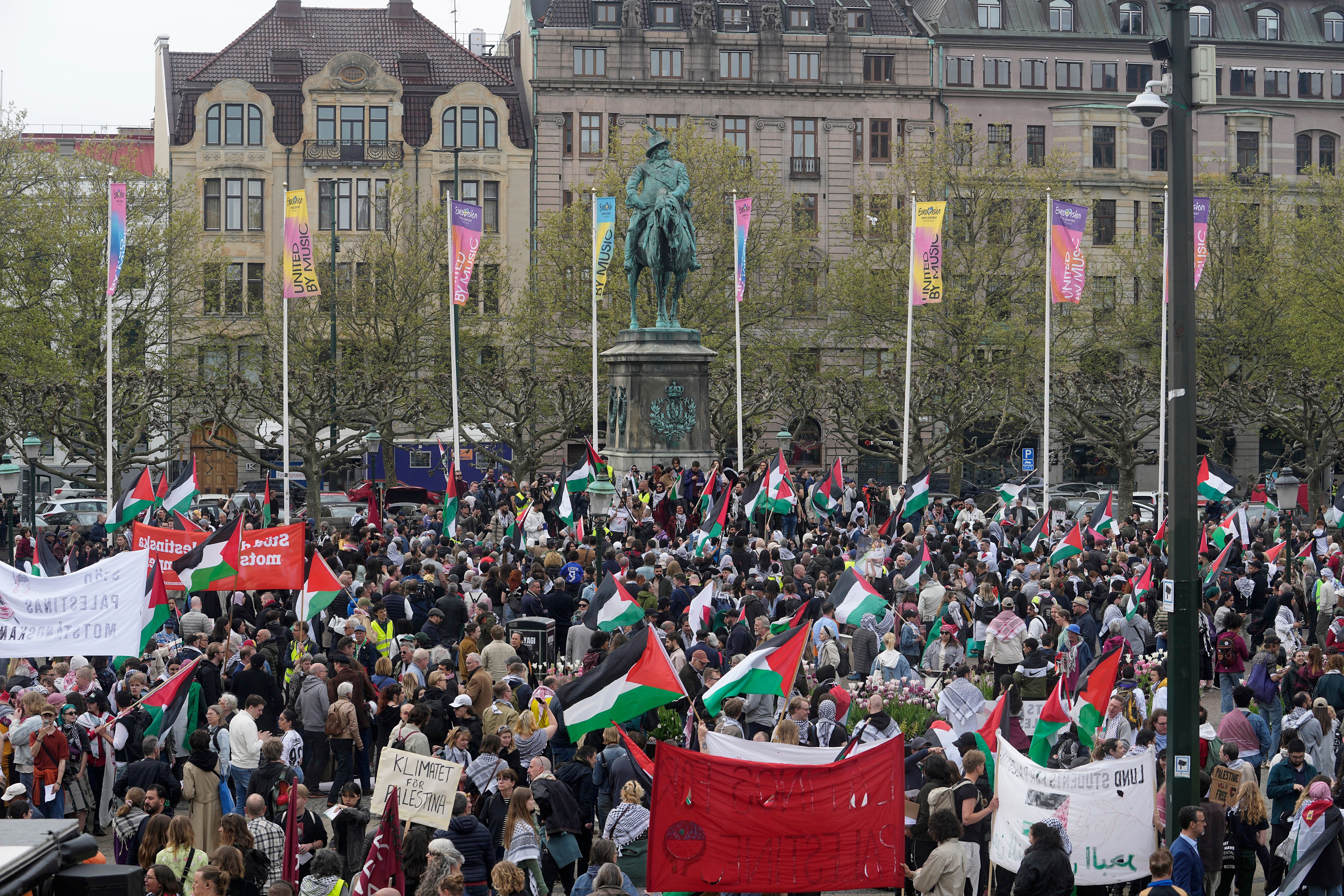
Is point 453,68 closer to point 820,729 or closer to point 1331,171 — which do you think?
point 1331,171

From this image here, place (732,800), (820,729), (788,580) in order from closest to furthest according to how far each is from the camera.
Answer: (732,800), (820,729), (788,580)

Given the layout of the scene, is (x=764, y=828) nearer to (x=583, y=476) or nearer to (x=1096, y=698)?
(x=1096, y=698)

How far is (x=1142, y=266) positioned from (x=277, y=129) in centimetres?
3302

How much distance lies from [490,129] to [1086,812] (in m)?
56.1

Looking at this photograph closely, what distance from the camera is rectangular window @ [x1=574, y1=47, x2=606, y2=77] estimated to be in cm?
6400

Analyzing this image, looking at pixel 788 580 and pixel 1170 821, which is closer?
pixel 1170 821

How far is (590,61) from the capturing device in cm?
6412

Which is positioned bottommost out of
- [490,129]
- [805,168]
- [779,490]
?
[779,490]

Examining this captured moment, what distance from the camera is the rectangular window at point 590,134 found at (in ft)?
211

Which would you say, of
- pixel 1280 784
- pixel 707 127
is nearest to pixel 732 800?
pixel 1280 784

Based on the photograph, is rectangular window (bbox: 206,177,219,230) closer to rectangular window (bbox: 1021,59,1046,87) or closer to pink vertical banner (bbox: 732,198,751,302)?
pink vertical banner (bbox: 732,198,751,302)

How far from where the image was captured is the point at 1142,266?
185ft

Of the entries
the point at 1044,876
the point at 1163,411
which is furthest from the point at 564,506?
the point at 1163,411

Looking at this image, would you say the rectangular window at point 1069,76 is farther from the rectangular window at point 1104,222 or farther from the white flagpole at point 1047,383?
the white flagpole at point 1047,383
